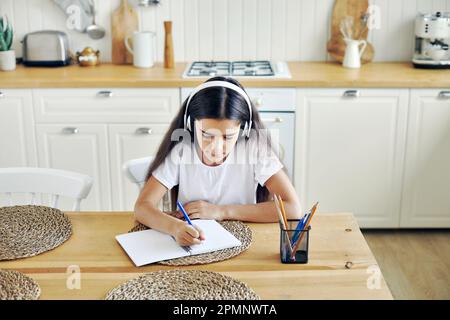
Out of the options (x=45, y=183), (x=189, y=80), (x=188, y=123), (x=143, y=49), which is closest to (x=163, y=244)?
(x=188, y=123)

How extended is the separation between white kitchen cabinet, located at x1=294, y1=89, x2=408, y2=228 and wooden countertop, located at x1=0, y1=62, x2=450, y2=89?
0.17ft

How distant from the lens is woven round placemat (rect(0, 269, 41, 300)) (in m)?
1.39

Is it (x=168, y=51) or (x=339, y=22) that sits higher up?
(x=339, y=22)

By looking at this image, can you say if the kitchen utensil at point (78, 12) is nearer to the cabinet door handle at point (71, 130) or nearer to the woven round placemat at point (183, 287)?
the cabinet door handle at point (71, 130)

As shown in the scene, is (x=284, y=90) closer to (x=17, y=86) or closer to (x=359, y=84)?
(x=359, y=84)

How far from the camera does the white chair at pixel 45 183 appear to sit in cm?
201

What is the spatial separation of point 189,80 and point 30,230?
1569 mm

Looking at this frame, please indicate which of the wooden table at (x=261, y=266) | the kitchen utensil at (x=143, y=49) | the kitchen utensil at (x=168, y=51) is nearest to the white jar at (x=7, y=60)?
the kitchen utensil at (x=143, y=49)

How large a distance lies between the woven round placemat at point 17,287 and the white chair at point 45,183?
1.76 ft

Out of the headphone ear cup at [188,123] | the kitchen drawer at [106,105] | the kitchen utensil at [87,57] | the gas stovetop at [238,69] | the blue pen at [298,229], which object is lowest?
the kitchen drawer at [106,105]

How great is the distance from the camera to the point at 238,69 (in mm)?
3398

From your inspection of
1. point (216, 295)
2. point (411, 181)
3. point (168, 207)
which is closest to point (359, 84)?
point (411, 181)

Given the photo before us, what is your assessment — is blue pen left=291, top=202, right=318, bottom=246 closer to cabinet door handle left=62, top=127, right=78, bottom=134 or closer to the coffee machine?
cabinet door handle left=62, top=127, right=78, bottom=134

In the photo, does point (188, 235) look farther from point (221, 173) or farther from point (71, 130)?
point (71, 130)
